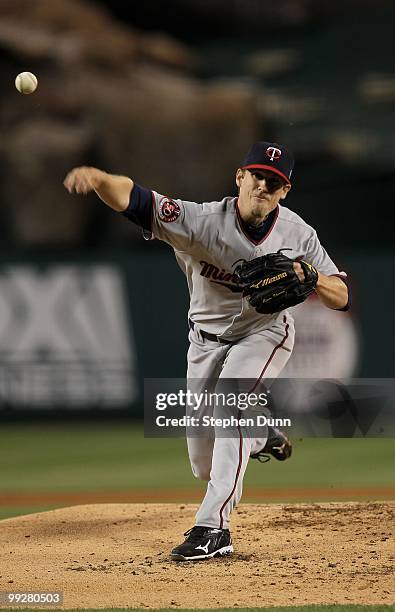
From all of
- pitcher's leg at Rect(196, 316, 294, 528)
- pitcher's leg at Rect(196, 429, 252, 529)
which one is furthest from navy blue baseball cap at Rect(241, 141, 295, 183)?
pitcher's leg at Rect(196, 429, 252, 529)

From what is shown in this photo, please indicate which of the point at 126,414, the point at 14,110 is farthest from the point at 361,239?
the point at 14,110

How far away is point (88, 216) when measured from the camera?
45.4 ft

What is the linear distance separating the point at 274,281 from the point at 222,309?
1.67ft

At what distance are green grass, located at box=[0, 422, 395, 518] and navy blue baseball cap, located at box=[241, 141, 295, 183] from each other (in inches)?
110

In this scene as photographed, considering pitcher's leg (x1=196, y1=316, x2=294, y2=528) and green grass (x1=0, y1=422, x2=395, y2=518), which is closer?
pitcher's leg (x1=196, y1=316, x2=294, y2=528)

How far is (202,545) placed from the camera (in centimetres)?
432

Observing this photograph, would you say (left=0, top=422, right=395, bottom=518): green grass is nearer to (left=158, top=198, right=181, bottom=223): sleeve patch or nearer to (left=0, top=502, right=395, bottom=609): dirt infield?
(left=0, top=502, right=395, bottom=609): dirt infield

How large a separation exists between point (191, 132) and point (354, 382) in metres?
5.79

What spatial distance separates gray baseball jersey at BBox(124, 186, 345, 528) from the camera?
Result: 4418 millimetres

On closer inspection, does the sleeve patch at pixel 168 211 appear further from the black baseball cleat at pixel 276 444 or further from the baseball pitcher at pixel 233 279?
the black baseball cleat at pixel 276 444

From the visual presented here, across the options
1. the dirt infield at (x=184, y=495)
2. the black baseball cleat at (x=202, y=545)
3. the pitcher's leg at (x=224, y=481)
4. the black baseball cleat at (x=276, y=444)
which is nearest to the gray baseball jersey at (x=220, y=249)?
the pitcher's leg at (x=224, y=481)

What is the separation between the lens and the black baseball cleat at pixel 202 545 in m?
4.31

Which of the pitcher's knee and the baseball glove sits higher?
the baseball glove

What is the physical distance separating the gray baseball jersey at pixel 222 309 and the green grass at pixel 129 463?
6.43 ft
